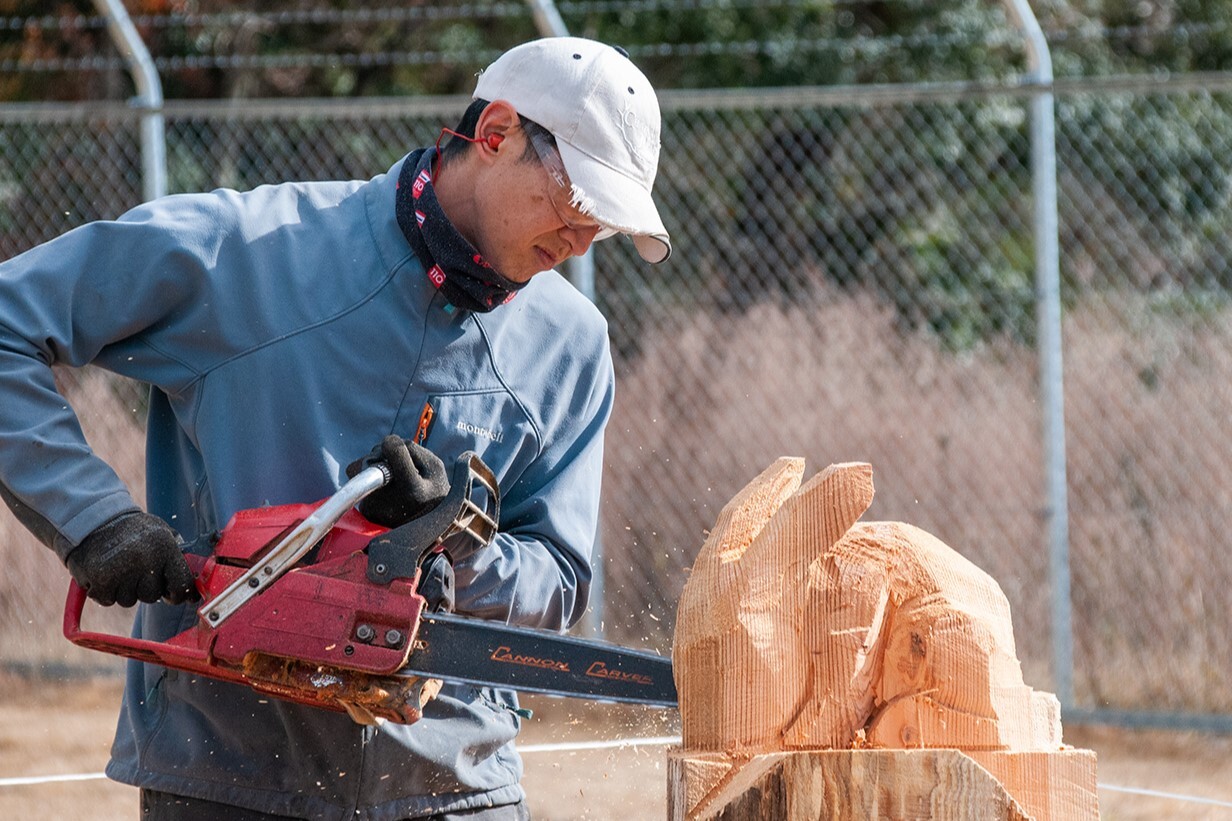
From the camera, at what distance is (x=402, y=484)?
1879mm

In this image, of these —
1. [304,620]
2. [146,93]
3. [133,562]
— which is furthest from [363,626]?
[146,93]

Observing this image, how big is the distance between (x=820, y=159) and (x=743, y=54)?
139cm

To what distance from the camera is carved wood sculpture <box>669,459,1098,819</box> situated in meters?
1.67

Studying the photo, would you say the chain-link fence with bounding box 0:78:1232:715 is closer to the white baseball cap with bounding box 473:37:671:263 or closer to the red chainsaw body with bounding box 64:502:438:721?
the white baseball cap with bounding box 473:37:671:263

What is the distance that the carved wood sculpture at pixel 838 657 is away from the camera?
1.67 m

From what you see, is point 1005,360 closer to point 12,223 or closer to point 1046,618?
point 1046,618

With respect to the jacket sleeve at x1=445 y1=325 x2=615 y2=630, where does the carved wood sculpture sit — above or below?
above

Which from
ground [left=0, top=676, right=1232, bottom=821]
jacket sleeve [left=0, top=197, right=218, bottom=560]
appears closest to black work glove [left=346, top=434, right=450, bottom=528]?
jacket sleeve [left=0, top=197, right=218, bottom=560]

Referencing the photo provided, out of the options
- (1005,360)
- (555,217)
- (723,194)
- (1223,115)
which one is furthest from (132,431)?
(1223,115)

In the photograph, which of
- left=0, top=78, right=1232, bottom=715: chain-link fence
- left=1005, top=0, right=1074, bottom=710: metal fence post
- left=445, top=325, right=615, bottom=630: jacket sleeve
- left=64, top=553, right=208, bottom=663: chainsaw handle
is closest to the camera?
left=64, top=553, right=208, bottom=663: chainsaw handle

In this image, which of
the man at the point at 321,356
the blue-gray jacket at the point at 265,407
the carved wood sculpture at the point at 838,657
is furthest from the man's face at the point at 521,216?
the carved wood sculpture at the point at 838,657

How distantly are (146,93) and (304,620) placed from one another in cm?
419

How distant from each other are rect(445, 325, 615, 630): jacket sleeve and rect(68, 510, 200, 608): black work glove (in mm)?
442

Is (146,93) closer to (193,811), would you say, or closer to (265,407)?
(265,407)
